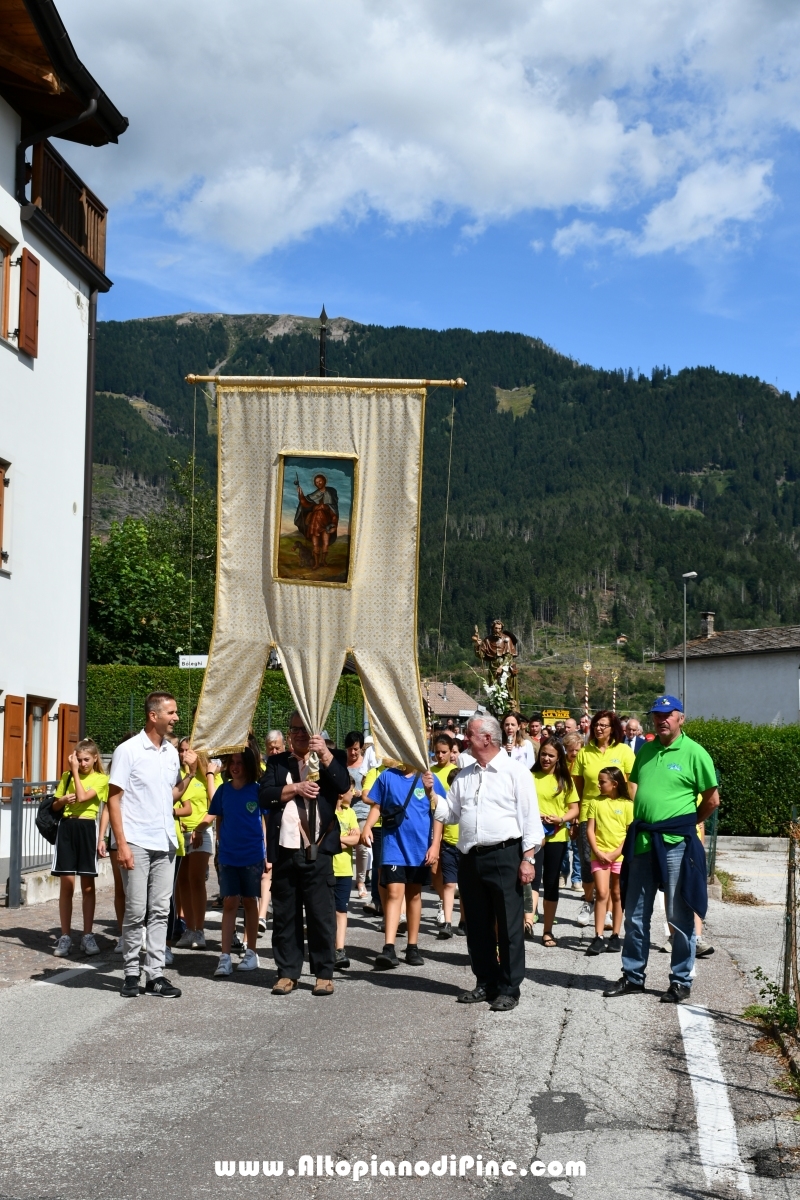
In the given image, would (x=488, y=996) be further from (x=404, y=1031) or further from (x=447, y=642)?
(x=447, y=642)

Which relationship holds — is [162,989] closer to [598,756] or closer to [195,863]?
[195,863]

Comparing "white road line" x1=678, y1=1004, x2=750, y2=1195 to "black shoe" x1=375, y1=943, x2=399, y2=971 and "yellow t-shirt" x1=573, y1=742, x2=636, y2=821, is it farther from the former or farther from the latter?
"yellow t-shirt" x1=573, y1=742, x2=636, y2=821

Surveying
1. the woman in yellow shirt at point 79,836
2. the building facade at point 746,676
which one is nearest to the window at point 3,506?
the woman in yellow shirt at point 79,836

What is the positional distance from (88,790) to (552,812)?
13.1 feet

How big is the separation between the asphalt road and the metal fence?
4092 mm

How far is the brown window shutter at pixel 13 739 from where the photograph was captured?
60.0 ft

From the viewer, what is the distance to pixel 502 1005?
8.67 m

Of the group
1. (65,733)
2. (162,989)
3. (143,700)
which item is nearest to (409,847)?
(162,989)

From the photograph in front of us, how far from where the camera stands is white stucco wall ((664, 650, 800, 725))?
59781mm

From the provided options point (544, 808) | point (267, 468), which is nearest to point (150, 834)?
point (267, 468)

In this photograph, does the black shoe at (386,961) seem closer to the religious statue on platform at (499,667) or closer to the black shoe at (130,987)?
the black shoe at (130,987)

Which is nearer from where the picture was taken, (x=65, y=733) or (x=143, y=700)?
(x=65, y=733)

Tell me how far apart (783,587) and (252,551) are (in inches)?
7645

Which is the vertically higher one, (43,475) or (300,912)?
(43,475)
